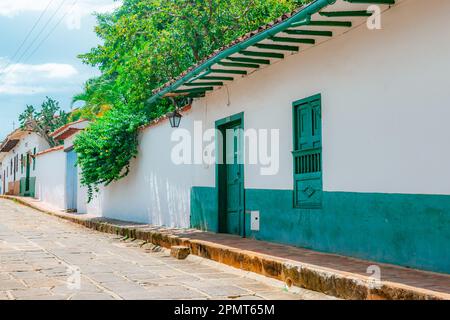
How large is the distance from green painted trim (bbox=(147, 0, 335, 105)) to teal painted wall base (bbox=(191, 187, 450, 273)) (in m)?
2.23

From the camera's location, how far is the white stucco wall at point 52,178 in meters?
22.7

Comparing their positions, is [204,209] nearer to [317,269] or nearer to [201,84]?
[201,84]

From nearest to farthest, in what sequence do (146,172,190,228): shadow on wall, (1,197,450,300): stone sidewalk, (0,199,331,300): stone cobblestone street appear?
1. (1,197,450,300): stone sidewalk
2. (0,199,331,300): stone cobblestone street
3. (146,172,190,228): shadow on wall

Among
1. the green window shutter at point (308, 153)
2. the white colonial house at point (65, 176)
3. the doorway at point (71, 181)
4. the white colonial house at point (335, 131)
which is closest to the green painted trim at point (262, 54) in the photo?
the white colonial house at point (335, 131)

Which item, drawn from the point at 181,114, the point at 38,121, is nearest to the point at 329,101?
the point at 181,114

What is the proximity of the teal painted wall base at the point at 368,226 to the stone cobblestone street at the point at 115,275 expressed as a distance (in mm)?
1089

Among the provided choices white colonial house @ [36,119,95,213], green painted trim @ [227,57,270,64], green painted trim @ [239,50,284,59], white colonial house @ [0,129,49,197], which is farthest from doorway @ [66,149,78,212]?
green painted trim @ [239,50,284,59]

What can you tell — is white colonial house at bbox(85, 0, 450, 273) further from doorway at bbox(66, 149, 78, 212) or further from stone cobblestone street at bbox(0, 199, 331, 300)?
doorway at bbox(66, 149, 78, 212)

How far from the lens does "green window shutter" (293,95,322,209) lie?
7801mm

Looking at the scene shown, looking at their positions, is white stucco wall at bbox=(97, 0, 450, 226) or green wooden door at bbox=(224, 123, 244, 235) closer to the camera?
white stucco wall at bbox=(97, 0, 450, 226)

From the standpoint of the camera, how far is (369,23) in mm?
6688

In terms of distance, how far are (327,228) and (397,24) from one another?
2.78m

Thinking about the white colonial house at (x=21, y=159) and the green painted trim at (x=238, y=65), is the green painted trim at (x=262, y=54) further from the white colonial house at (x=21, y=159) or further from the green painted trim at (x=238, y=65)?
the white colonial house at (x=21, y=159)

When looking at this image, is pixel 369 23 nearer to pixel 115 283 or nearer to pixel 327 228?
pixel 327 228
